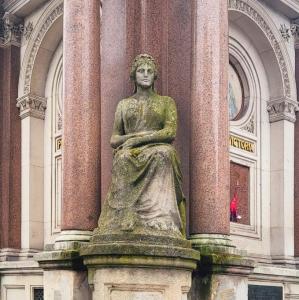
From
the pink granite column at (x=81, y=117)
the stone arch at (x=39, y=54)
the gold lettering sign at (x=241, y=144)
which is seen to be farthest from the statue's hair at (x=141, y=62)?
the stone arch at (x=39, y=54)

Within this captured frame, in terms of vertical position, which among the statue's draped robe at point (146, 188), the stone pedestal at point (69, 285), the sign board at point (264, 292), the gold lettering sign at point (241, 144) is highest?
the gold lettering sign at point (241, 144)

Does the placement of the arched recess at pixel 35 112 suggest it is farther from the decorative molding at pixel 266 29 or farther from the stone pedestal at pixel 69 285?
the stone pedestal at pixel 69 285

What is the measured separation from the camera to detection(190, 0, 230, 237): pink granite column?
10.3 metres

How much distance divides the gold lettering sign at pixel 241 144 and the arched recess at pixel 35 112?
5037 millimetres

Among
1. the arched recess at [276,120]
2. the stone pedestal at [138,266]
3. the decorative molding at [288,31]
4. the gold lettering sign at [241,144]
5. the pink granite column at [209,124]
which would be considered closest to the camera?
the stone pedestal at [138,266]

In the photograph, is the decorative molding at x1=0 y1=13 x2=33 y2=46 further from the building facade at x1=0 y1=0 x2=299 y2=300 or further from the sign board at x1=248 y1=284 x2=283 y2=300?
the sign board at x1=248 y1=284 x2=283 y2=300

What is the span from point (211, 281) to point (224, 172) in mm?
1625

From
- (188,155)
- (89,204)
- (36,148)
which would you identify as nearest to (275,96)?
(36,148)

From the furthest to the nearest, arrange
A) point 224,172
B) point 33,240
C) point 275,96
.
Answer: point 275,96 → point 33,240 → point 224,172

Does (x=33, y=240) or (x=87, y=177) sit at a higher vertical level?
(x=87, y=177)

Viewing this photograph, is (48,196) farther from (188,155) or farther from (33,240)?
(188,155)

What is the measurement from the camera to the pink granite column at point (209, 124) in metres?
10.3

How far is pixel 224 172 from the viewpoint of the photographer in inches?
409

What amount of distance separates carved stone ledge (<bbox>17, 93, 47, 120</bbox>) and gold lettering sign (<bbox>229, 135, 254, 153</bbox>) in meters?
5.05
